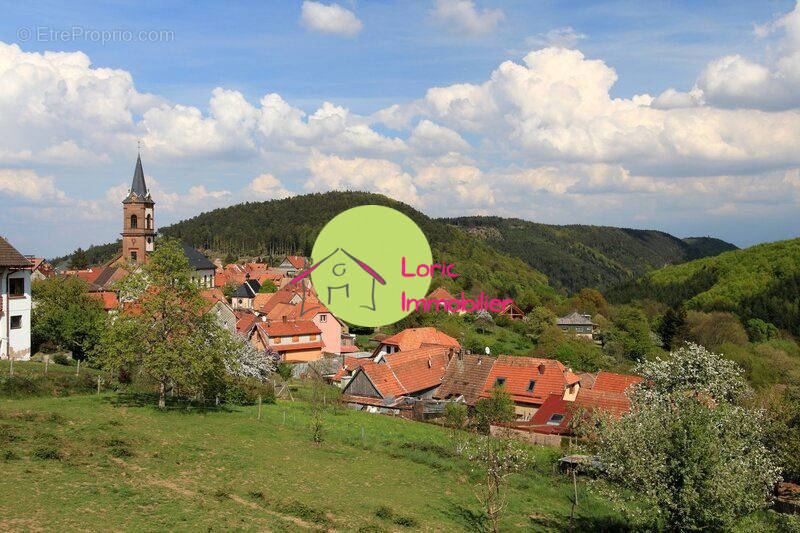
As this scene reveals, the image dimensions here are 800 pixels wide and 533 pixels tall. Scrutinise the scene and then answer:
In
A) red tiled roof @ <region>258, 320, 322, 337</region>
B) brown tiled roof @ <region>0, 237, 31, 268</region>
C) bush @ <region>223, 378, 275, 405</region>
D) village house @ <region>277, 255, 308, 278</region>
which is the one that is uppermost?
village house @ <region>277, 255, 308, 278</region>

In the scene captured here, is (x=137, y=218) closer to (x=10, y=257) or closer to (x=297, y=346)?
(x=297, y=346)

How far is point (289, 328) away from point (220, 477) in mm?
40626

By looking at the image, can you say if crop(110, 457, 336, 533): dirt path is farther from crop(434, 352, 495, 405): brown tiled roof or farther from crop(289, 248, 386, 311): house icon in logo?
crop(289, 248, 386, 311): house icon in logo

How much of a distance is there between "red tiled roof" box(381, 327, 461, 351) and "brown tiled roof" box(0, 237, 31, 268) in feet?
105

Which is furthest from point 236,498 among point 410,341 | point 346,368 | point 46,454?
point 410,341

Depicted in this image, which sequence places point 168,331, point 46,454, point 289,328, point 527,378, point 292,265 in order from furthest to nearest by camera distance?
point 292,265
point 289,328
point 527,378
point 168,331
point 46,454

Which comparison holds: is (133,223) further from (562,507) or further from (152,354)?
(562,507)

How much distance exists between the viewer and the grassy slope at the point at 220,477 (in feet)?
47.8

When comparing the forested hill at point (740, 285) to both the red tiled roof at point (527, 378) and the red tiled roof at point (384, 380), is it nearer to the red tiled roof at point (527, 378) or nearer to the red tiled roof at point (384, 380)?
the red tiled roof at point (527, 378)

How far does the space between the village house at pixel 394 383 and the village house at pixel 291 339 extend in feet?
42.0

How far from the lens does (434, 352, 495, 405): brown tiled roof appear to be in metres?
43.8

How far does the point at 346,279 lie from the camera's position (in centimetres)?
6269

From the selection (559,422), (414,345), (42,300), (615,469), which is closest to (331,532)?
(615,469)

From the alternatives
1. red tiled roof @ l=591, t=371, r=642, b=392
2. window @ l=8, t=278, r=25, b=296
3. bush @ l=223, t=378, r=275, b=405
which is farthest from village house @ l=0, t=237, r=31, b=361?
red tiled roof @ l=591, t=371, r=642, b=392
